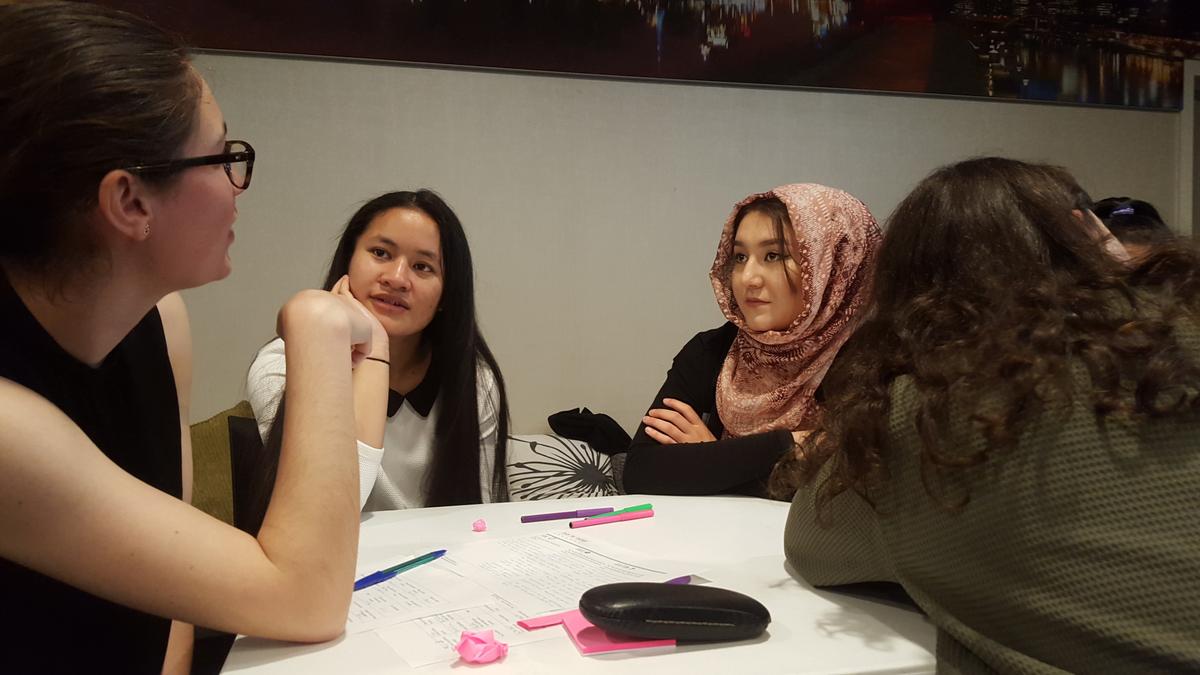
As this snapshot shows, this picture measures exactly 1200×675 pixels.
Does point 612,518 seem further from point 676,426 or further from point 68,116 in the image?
point 68,116

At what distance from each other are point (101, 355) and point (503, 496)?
125 cm

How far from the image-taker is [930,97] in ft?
9.92

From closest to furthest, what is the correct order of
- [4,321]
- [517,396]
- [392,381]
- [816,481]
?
[4,321] < [816,481] < [392,381] < [517,396]

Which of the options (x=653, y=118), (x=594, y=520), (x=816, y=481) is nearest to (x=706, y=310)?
(x=653, y=118)

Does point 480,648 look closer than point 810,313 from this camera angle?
Yes

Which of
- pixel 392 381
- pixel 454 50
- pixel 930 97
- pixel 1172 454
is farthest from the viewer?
pixel 930 97

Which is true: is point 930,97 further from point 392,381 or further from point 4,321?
point 4,321

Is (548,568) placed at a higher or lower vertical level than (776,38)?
lower

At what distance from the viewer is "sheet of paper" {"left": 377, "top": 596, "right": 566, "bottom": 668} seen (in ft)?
2.54

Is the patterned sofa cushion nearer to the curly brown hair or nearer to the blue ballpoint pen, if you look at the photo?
the blue ballpoint pen

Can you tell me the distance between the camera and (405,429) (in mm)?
1994

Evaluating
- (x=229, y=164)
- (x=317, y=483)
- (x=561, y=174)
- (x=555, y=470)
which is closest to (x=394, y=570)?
(x=317, y=483)

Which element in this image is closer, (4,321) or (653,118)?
(4,321)

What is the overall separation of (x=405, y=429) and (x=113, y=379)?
101cm
